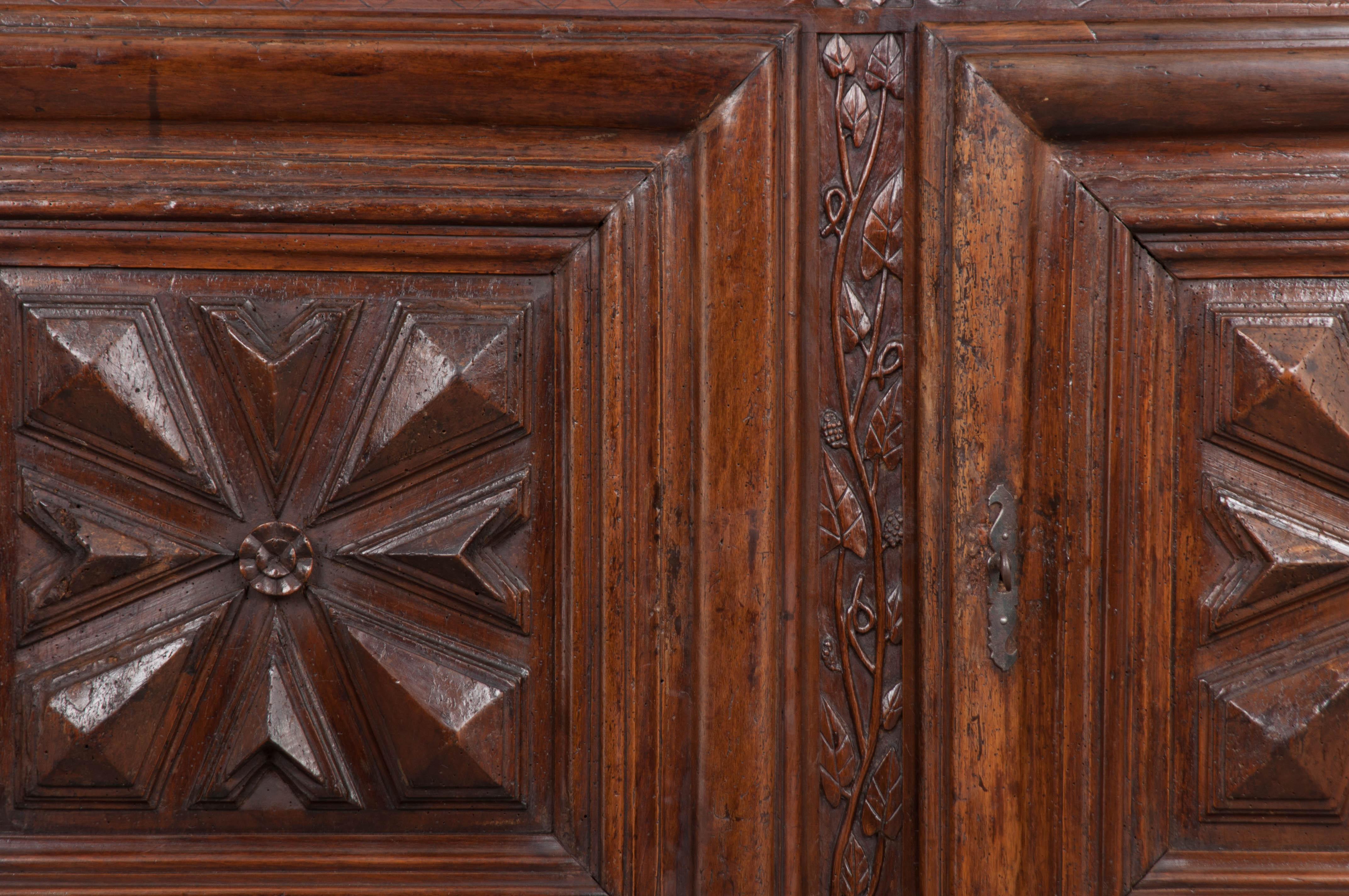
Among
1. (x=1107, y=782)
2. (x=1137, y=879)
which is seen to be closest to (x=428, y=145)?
(x=1107, y=782)

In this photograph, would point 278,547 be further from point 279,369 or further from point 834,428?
point 834,428

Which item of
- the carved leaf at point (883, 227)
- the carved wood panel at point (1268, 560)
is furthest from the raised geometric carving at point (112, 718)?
the carved wood panel at point (1268, 560)

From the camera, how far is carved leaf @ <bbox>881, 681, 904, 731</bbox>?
960 mm

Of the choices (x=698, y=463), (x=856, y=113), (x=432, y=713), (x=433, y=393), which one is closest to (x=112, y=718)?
(x=432, y=713)

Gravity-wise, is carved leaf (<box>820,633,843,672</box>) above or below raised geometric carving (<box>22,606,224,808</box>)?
above

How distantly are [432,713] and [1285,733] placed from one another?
3.08 ft

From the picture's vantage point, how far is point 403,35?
911mm

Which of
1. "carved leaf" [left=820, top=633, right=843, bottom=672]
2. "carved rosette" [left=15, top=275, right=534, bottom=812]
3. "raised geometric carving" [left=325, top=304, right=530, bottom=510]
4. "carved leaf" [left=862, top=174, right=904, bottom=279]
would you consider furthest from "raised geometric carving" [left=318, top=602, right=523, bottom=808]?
"carved leaf" [left=862, top=174, right=904, bottom=279]

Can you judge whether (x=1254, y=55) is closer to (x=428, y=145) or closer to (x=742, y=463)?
(x=742, y=463)

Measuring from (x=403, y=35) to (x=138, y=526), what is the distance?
601mm

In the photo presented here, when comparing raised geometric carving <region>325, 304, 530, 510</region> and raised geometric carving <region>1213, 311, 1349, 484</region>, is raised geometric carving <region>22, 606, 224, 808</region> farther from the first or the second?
raised geometric carving <region>1213, 311, 1349, 484</region>

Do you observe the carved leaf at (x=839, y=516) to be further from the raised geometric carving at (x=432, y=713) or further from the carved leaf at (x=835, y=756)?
the raised geometric carving at (x=432, y=713)

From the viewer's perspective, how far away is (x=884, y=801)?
37.9 inches

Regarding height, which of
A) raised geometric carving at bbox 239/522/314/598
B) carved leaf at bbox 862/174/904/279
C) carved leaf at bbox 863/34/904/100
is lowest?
raised geometric carving at bbox 239/522/314/598
